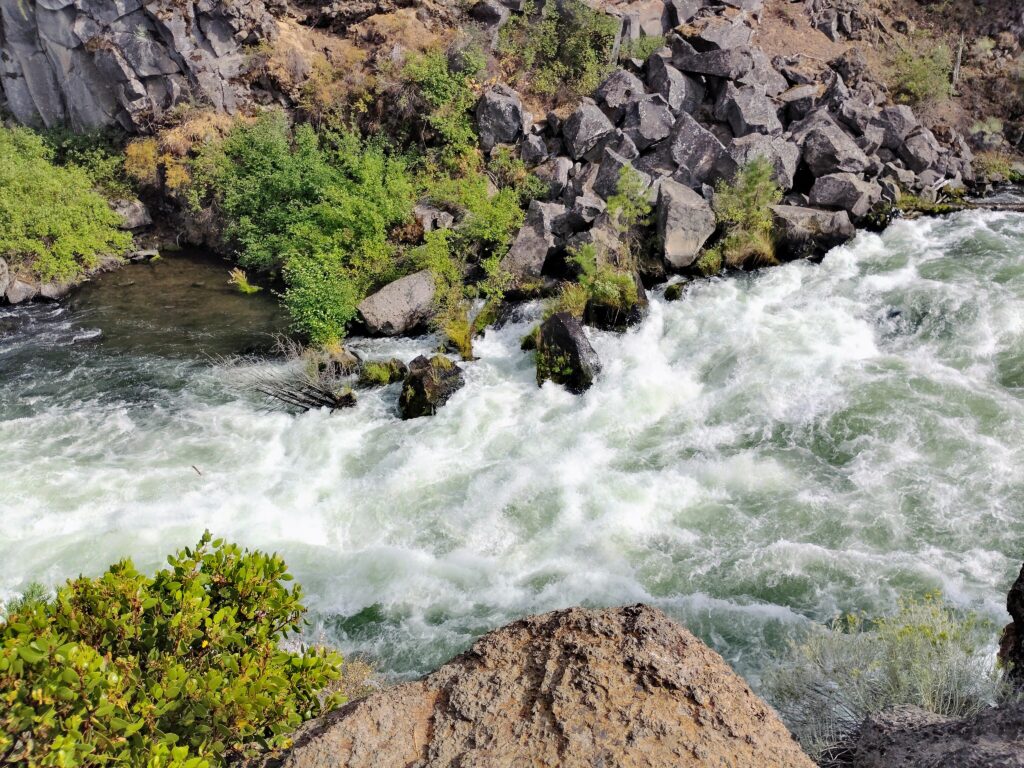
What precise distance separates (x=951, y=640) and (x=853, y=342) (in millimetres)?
8697

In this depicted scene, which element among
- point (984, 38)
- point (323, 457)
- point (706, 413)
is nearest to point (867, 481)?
point (706, 413)

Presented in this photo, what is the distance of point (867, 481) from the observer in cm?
1031

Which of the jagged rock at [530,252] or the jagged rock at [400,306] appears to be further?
the jagged rock at [530,252]

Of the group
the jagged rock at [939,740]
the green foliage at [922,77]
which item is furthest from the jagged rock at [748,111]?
the jagged rock at [939,740]

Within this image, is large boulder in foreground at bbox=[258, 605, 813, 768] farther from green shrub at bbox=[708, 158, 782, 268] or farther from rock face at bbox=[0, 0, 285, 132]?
rock face at bbox=[0, 0, 285, 132]

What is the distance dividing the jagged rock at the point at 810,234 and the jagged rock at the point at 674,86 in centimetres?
589

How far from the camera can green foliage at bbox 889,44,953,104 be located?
22297 mm

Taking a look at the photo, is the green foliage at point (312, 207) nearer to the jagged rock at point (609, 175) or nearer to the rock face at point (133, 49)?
the rock face at point (133, 49)

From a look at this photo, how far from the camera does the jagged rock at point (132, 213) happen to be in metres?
23.2

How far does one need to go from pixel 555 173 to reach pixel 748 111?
19.7ft

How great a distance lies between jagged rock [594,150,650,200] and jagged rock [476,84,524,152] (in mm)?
3584

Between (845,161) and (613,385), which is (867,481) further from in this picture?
(845,161)

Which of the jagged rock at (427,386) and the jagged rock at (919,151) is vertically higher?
the jagged rock at (919,151)

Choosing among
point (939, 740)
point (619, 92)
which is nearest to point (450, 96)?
point (619, 92)
